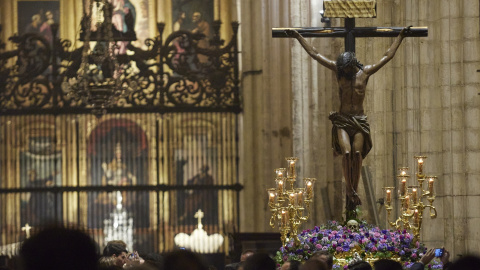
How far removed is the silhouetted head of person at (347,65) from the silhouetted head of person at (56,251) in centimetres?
746

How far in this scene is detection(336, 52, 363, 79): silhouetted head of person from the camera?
11.6 metres

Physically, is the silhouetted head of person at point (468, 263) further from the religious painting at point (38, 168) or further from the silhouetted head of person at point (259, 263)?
the religious painting at point (38, 168)

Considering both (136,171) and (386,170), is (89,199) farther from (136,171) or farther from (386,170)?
(386,170)

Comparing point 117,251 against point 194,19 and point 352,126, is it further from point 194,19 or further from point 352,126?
point 194,19

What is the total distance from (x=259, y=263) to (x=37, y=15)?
18.4m

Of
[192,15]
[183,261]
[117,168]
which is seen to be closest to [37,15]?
[192,15]

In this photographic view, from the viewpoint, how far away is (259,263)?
5977 millimetres

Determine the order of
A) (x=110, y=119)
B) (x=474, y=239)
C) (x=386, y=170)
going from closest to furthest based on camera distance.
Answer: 1. (x=474, y=239)
2. (x=386, y=170)
3. (x=110, y=119)

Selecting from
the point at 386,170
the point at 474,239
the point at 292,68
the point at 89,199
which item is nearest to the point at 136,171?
the point at 89,199

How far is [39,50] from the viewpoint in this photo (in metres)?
22.3

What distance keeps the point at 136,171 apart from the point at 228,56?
2712 millimetres

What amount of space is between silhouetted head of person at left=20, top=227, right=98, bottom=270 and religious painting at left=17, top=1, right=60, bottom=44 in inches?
767

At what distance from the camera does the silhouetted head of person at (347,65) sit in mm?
11617

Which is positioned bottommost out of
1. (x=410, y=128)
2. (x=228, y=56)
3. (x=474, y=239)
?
(x=474, y=239)
